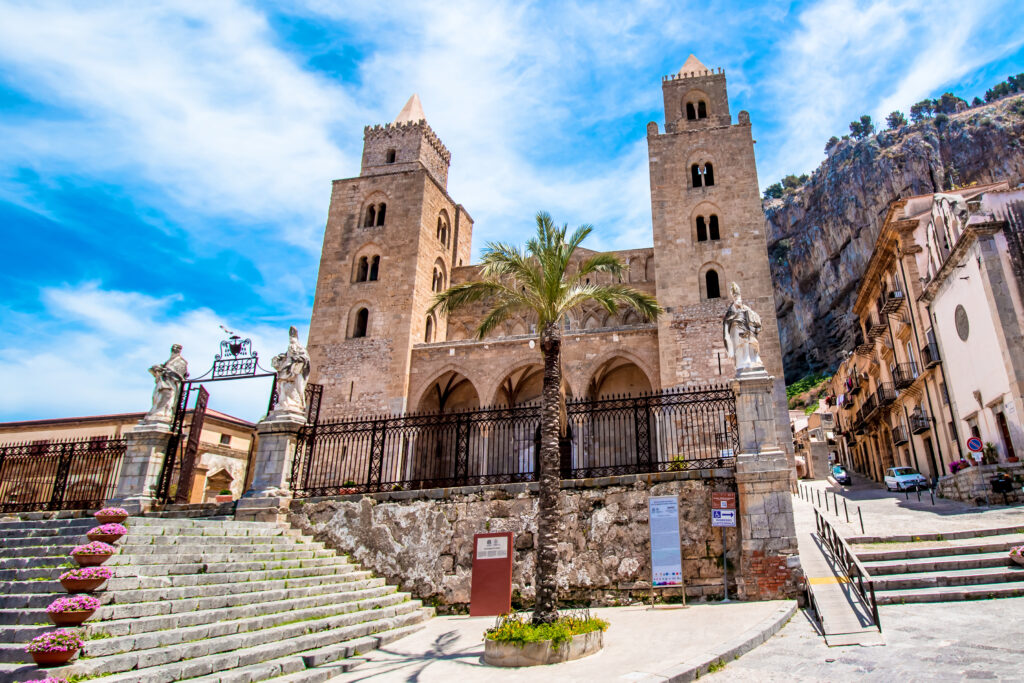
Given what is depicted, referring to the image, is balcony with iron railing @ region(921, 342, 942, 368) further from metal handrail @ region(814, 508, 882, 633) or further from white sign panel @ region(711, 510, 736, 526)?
white sign panel @ region(711, 510, 736, 526)

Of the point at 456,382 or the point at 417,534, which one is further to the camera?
the point at 456,382

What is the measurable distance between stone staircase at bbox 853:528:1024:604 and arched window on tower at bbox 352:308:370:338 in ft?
66.6

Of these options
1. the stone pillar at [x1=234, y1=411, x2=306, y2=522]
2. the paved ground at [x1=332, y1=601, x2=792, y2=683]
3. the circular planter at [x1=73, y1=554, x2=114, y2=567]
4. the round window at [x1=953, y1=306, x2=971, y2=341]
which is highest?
the round window at [x1=953, y1=306, x2=971, y2=341]

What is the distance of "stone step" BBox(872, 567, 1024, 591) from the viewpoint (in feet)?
28.9

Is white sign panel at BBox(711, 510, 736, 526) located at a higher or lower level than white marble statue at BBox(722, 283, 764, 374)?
lower

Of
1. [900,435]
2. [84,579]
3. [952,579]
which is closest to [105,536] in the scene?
[84,579]

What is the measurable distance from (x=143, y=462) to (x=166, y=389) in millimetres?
1654

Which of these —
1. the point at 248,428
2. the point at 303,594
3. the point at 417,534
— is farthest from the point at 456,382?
the point at 303,594

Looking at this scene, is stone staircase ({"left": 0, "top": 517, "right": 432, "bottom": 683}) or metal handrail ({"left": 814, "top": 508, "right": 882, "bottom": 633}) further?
metal handrail ({"left": 814, "top": 508, "right": 882, "bottom": 633})

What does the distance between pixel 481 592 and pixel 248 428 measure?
24.4 meters

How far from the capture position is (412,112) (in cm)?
3188

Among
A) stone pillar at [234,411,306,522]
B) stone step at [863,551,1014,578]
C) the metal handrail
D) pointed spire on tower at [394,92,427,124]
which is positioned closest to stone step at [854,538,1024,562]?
stone step at [863,551,1014,578]

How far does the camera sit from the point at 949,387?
21812mm

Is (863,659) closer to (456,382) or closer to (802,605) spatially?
(802,605)
